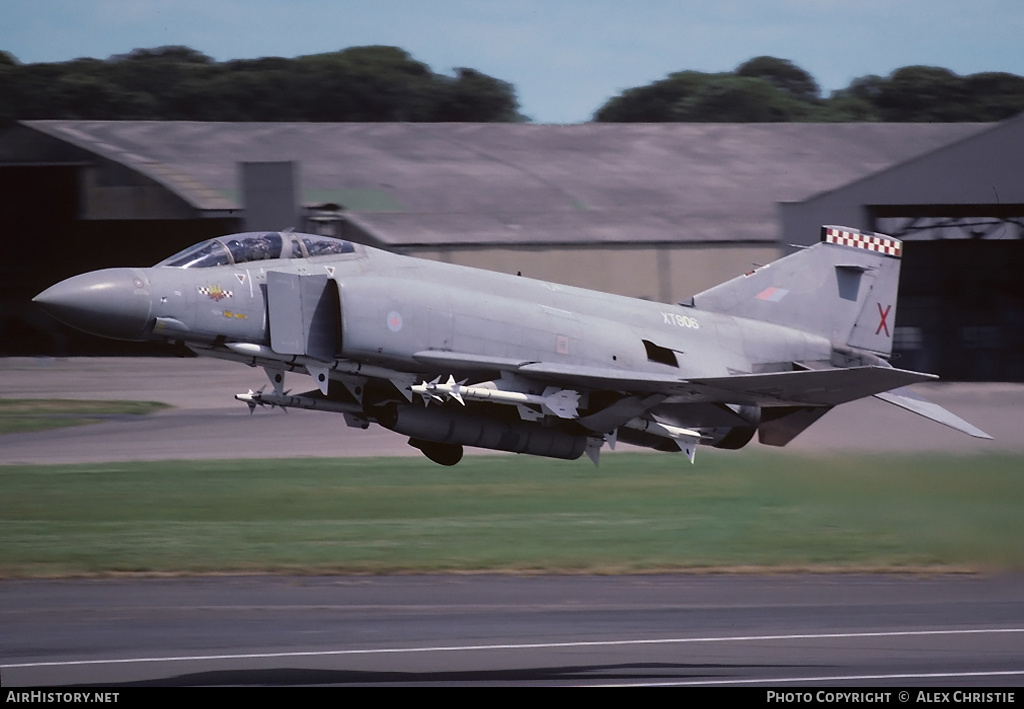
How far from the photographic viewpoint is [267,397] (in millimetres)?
13805

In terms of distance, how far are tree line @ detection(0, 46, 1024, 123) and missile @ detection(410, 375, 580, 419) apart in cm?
6943

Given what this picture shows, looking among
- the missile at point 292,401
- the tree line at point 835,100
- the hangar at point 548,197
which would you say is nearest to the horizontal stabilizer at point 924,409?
the missile at point 292,401

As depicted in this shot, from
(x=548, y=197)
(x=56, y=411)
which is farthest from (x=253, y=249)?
(x=548, y=197)

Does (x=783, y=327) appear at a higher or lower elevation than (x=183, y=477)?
higher

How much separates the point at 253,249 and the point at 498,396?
3.21 metres

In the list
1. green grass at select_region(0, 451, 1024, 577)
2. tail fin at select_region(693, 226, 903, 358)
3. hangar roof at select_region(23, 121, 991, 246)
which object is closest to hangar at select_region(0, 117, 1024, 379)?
hangar roof at select_region(23, 121, 991, 246)

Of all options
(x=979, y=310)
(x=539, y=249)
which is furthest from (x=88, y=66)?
(x=979, y=310)

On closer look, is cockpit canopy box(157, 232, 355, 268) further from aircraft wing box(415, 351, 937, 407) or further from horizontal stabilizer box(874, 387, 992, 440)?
horizontal stabilizer box(874, 387, 992, 440)

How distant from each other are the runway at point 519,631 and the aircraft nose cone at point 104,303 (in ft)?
11.0

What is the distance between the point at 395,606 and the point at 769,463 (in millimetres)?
6662

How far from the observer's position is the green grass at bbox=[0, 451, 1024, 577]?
1781cm

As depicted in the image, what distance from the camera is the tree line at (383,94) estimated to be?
260ft

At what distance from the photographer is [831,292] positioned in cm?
1752

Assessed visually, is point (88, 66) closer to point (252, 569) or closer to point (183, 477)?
point (183, 477)
